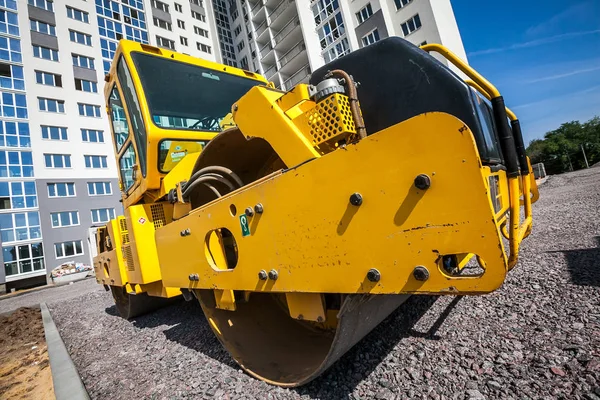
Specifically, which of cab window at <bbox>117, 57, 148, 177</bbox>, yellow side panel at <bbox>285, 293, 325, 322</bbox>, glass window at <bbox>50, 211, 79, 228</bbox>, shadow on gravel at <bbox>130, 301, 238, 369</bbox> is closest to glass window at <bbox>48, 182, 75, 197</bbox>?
glass window at <bbox>50, 211, 79, 228</bbox>

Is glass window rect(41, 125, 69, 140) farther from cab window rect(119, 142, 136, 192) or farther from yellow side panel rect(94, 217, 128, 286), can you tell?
yellow side panel rect(94, 217, 128, 286)

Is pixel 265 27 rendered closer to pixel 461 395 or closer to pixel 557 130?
pixel 461 395

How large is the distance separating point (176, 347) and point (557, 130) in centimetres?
8334

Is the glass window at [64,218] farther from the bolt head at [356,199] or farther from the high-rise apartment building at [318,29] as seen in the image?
the bolt head at [356,199]

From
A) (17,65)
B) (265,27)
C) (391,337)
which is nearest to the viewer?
(391,337)

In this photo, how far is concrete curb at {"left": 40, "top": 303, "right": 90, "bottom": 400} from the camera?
231 centimetres

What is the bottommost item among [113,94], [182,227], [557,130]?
[182,227]

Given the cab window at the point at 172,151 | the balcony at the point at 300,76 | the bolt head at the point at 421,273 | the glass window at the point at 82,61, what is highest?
the glass window at the point at 82,61

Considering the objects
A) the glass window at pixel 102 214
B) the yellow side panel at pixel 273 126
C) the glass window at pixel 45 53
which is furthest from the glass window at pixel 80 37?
the yellow side panel at pixel 273 126

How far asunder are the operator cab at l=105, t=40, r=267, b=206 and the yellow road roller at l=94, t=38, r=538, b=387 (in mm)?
32

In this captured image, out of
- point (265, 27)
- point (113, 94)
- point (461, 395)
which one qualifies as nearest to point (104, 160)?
point (265, 27)

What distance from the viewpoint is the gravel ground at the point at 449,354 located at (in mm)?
1547

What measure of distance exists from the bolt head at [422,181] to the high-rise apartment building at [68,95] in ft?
75.1

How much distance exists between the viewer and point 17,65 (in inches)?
962
